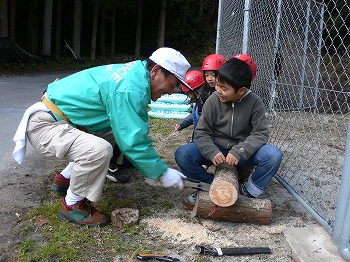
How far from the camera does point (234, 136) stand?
3039 mm

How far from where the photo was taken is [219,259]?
2408 millimetres

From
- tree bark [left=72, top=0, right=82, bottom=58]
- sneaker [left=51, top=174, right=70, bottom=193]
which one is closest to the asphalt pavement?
sneaker [left=51, top=174, right=70, bottom=193]

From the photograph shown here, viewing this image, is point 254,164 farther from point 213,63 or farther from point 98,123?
point 213,63

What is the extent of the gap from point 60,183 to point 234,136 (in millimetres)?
1553

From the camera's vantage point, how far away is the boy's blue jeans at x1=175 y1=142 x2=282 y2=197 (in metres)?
2.85

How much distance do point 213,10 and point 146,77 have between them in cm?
2357

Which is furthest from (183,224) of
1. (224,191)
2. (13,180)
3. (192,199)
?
(13,180)

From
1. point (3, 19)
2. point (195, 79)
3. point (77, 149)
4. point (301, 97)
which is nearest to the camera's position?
point (77, 149)

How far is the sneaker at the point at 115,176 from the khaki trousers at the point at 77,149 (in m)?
0.87

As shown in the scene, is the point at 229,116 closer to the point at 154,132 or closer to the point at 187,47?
the point at 154,132

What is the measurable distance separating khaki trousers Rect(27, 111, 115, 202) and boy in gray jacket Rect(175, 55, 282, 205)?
717 mm

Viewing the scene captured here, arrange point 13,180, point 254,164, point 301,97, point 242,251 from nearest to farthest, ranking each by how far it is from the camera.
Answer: point 242,251
point 254,164
point 13,180
point 301,97

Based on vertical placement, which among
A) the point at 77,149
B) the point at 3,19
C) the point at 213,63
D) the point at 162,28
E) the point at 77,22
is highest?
the point at 162,28

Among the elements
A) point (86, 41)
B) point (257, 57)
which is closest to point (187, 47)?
point (86, 41)
